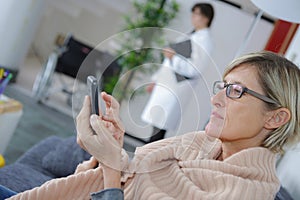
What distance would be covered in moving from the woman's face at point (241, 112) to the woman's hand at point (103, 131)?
233 mm

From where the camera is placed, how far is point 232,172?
105 cm

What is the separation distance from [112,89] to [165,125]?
139 mm

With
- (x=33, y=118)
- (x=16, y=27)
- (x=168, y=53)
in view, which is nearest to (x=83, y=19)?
(x=16, y=27)

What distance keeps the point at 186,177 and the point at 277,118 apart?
270 millimetres

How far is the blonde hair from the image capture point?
1035 millimetres

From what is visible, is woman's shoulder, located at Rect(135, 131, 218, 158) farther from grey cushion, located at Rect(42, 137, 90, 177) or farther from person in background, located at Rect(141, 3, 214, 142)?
grey cushion, located at Rect(42, 137, 90, 177)

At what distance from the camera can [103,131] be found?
2.87ft

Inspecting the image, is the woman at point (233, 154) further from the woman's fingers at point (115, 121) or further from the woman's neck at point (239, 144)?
the woman's fingers at point (115, 121)

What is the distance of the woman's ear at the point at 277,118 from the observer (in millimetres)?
1055

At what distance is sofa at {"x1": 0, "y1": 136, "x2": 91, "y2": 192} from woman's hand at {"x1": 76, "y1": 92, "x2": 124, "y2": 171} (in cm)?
88

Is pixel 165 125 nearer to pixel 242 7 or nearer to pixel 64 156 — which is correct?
pixel 64 156

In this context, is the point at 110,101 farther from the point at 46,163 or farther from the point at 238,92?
the point at 46,163

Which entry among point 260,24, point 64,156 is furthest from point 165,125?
point 260,24

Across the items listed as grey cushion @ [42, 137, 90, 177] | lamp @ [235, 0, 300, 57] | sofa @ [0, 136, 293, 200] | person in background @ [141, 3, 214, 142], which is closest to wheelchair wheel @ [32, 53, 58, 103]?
sofa @ [0, 136, 293, 200]
